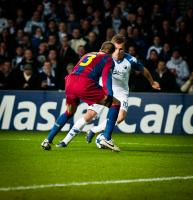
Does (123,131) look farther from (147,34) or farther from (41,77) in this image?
(147,34)

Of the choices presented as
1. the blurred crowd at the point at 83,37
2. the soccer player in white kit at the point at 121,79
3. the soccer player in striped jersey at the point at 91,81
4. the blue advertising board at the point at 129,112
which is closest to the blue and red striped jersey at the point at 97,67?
the soccer player in striped jersey at the point at 91,81

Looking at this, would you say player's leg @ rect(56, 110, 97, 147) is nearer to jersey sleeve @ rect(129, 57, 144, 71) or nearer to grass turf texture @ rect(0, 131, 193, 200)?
grass turf texture @ rect(0, 131, 193, 200)

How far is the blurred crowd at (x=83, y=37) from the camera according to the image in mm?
17781

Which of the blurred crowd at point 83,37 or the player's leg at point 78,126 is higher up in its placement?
the blurred crowd at point 83,37

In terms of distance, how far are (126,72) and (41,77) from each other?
4943 mm

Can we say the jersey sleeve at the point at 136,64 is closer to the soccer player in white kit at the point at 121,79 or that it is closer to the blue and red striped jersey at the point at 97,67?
the soccer player in white kit at the point at 121,79

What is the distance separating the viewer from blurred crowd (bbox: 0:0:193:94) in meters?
17.8

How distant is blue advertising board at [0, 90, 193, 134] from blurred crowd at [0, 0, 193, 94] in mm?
951

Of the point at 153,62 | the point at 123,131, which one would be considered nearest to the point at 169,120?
A: the point at 123,131

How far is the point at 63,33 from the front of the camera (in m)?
19.4

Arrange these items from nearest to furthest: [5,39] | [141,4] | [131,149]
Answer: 1. [131,149]
2. [5,39]
3. [141,4]

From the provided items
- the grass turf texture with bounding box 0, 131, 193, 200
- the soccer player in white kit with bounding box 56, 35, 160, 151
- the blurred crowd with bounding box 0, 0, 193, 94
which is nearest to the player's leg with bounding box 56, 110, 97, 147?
the grass turf texture with bounding box 0, 131, 193, 200

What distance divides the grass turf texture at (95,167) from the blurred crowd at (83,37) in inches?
135

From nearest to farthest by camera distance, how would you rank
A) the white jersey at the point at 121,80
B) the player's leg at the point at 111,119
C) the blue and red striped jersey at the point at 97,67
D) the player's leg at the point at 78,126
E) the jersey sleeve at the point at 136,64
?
the blue and red striped jersey at the point at 97,67 → the player's leg at the point at 78,126 → the player's leg at the point at 111,119 → the jersey sleeve at the point at 136,64 → the white jersey at the point at 121,80
